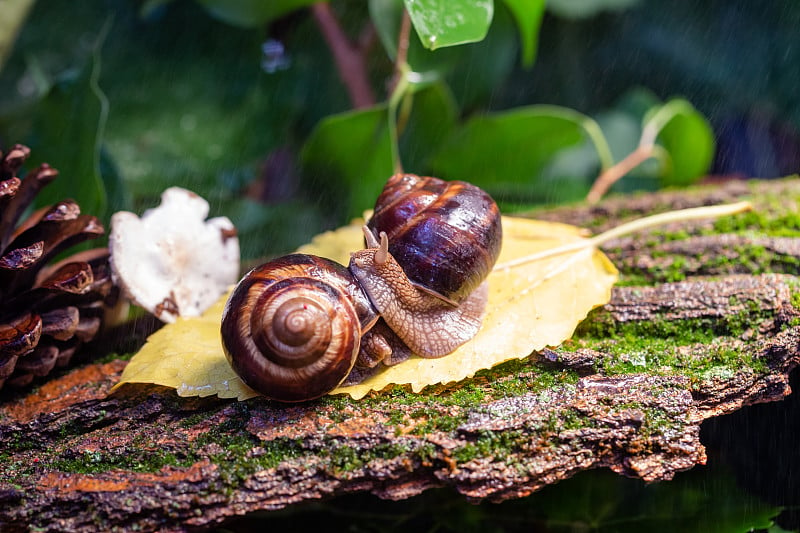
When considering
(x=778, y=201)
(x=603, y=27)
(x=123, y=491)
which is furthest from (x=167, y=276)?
(x=603, y=27)

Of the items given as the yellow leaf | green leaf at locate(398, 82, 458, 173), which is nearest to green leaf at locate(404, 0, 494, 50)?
the yellow leaf

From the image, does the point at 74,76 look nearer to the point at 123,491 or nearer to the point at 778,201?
the point at 123,491

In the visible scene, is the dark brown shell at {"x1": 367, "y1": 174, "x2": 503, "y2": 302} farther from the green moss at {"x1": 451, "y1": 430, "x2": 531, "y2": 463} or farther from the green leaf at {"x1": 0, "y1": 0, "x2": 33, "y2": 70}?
the green leaf at {"x1": 0, "y1": 0, "x2": 33, "y2": 70}

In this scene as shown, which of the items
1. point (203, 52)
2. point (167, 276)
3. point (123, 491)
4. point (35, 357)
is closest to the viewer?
point (123, 491)

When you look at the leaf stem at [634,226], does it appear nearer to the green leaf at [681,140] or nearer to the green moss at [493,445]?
the green moss at [493,445]

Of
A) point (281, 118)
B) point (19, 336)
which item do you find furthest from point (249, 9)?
point (19, 336)

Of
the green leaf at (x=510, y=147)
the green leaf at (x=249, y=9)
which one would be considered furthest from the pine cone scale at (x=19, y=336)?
the green leaf at (x=510, y=147)
